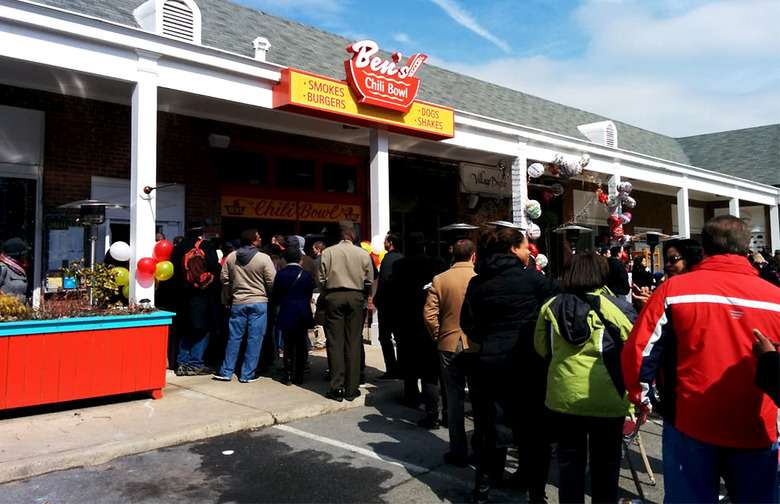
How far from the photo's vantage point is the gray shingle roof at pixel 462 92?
10.6 m

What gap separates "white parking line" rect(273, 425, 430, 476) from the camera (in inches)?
178

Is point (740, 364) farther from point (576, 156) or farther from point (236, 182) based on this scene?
point (576, 156)

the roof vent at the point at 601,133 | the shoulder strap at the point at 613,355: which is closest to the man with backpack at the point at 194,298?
the shoulder strap at the point at 613,355

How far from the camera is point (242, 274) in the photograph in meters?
7.09

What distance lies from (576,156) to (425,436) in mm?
11179

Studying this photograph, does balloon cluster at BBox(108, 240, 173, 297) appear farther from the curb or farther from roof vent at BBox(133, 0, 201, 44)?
roof vent at BBox(133, 0, 201, 44)

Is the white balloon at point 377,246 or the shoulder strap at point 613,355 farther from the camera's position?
the white balloon at point 377,246

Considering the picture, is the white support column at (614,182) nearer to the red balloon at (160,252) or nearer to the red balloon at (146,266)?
the red balloon at (160,252)

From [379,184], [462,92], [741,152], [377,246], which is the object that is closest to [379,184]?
[379,184]

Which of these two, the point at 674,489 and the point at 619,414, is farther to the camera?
the point at 619,414

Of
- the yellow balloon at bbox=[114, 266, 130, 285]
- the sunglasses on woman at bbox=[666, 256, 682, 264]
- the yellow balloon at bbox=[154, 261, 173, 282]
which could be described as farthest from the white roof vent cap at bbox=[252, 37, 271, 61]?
the sunglasses on woman at bbox=[666, 256, 682, 264]

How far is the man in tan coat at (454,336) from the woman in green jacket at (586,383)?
1292 millimetres

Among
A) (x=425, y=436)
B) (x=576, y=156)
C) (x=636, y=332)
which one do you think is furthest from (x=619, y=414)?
(x=576, y=156)

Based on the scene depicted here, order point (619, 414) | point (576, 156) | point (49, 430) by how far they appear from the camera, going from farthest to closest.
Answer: point (576, 156) < point (49, 430) < point (619, 414)
